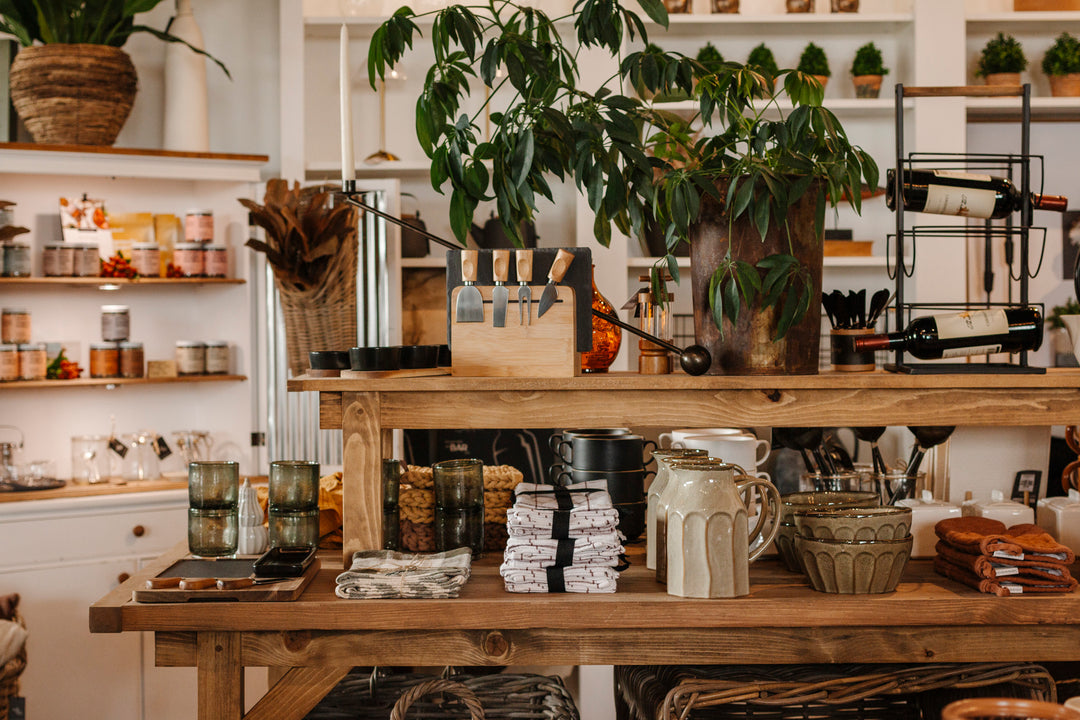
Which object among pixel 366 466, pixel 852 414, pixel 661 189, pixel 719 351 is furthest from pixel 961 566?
pixel 366 466

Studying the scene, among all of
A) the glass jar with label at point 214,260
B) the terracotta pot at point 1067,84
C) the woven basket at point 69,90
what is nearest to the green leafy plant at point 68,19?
the woven basket at point 69,90

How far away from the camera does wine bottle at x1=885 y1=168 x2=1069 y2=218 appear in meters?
1.63

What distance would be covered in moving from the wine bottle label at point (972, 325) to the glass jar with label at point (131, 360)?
2793 mm

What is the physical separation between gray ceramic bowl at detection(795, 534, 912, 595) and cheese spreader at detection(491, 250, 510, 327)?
2.09ft

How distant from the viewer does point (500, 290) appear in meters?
1.61

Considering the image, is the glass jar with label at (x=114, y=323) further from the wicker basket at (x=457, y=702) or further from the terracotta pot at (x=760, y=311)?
the terracotta pot at (x=760, y=311)

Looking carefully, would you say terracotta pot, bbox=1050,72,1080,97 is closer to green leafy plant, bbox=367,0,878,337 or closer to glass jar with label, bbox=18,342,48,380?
green leafy plant, bbox=367,0,878,337

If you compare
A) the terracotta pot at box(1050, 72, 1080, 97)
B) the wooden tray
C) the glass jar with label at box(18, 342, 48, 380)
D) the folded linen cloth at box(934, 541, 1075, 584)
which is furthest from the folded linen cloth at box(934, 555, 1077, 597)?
the glass jar with label at box(18, 342, 48, 380)

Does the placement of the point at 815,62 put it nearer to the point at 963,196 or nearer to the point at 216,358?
the point at 963,196

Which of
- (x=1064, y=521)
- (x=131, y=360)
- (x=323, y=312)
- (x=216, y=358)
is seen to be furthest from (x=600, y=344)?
(x=131, y=360)

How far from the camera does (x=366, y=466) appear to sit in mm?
1613

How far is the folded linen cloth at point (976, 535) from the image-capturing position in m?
1.54

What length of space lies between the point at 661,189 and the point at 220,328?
96.9 inches

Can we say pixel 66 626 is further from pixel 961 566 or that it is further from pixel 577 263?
pixel 961 566
